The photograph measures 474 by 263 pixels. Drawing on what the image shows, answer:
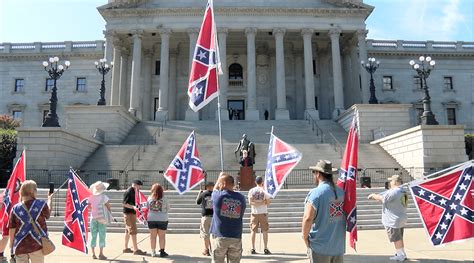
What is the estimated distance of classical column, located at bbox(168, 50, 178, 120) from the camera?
51.0 meters

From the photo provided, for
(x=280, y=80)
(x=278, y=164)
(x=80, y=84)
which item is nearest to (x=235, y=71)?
(x=280, y=80)

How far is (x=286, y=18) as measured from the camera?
47.4 m

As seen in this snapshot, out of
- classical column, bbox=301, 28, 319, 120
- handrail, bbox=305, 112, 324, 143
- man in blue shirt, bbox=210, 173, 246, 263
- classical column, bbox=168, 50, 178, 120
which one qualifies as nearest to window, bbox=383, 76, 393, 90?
classical column, bbox=301, 28, 319, 120

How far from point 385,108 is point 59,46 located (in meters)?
46.8

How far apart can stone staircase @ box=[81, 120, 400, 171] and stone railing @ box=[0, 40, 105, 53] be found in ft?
78.0

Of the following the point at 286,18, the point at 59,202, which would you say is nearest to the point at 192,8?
the point at 286,18

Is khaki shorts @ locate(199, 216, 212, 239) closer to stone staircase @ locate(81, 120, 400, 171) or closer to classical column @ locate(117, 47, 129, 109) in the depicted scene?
stone staircase @ locate(81, 120, 400, 171)

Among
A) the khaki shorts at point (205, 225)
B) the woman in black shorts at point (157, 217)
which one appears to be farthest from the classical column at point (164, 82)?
the khaki shorts at point (205, 225)

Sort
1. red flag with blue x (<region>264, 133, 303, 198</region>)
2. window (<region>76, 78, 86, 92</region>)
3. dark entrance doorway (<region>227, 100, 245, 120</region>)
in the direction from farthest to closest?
window (<region>76, 78, 86, 92</region>) < dark entrance doorway (<region>227, 100, 245, 120</region>) < red flag with blue x (<region>264, 133, 303, 198</region>)

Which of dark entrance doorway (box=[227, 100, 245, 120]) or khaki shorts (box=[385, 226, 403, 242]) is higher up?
dark entrance doorway (box=[227, 100, 245, 120])

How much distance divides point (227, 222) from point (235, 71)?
48.9 m

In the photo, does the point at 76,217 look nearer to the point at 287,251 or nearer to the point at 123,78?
the point at 287,251

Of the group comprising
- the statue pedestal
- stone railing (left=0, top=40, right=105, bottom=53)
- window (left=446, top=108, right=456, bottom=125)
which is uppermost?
stone railing (left=0, top=40, right=105, bottom=53)

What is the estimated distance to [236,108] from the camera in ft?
175
